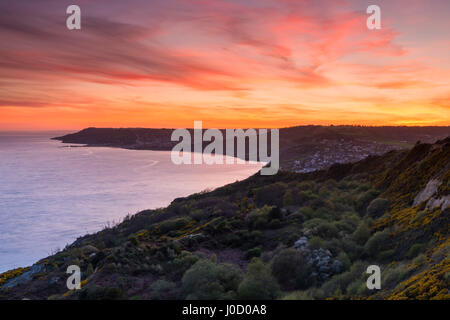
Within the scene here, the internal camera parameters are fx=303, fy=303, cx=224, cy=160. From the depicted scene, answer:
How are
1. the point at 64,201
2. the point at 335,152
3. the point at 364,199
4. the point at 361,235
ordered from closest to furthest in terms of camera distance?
the point at 361,235 < the point at 364,199 < the point at 64,201 < the point at 335,152

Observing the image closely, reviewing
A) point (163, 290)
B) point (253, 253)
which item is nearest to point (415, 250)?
point (253, 253)

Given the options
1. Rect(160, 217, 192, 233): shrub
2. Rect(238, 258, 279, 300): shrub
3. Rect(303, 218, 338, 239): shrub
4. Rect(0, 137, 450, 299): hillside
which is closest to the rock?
Rect(0, 137, 450, 299): hillside

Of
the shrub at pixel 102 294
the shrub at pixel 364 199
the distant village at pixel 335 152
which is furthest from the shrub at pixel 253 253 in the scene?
the distant village at pixel 335 152

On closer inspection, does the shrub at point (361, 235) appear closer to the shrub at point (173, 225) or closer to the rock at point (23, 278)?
the shrub at point (173, 225)

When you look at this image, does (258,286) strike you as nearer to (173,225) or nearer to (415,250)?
(415,250)

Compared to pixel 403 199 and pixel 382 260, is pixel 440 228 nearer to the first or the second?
pixel 382 260

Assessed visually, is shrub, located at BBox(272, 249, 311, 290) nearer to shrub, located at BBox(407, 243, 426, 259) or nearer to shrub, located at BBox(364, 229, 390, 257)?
shrub, located at BBox(364, 229, 390, 257)
